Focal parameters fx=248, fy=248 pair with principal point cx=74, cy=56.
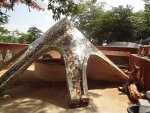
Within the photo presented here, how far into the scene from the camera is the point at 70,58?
302 inches

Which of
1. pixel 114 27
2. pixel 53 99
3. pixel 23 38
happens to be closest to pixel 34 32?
pixel 23 38

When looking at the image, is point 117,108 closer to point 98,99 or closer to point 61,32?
point 98,99

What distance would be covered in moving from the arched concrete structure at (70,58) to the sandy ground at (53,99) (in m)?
0.40

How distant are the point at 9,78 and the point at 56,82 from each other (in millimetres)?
2501

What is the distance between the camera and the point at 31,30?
28484 mm

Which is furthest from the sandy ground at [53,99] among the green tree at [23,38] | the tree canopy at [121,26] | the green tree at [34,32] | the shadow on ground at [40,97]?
the green tree at [34,32]

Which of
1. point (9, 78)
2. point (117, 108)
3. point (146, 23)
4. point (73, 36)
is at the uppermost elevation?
point (146, 23)

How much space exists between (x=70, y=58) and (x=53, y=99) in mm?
1411

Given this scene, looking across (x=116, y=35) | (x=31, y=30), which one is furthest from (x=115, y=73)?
(x=31, y=30)

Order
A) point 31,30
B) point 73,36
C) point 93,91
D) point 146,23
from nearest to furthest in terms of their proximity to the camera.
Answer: point 93,91, point 73,36, point 146,23, point 31,30

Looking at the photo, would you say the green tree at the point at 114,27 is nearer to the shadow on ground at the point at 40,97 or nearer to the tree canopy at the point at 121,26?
the tree canopy at the point at 121,26

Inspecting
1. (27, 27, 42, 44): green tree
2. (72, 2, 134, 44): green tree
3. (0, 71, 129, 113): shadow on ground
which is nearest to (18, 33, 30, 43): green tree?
(27, 27, 42, 44): green tree

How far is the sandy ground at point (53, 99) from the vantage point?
6066 millimetres

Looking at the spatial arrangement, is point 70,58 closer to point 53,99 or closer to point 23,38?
point 53,99
